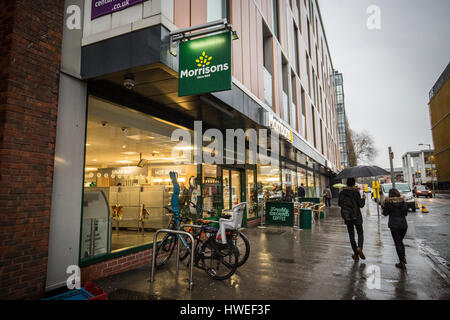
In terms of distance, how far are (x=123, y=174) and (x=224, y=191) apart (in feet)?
21.2

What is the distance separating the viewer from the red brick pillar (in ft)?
12.0

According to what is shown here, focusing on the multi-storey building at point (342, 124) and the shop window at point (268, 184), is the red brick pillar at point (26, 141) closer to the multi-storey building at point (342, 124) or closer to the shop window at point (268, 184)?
the shop window at point (268, 184)

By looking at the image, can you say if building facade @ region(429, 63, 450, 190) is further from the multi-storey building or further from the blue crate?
the blue crate

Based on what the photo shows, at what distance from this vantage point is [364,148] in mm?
60625

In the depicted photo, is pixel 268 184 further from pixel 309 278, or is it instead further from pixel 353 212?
pixel 309 278

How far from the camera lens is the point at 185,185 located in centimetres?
796

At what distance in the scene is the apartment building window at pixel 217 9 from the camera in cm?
667

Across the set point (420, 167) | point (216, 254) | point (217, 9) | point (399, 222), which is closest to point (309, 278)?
point (216, 254)

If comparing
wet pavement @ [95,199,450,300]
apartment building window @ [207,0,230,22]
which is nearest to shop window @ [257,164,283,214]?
wet pavement @ [95,199,450,300]

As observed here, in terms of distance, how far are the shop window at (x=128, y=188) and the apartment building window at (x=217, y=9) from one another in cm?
298

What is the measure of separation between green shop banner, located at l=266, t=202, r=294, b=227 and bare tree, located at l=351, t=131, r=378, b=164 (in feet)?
184

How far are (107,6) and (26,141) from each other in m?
2.82
